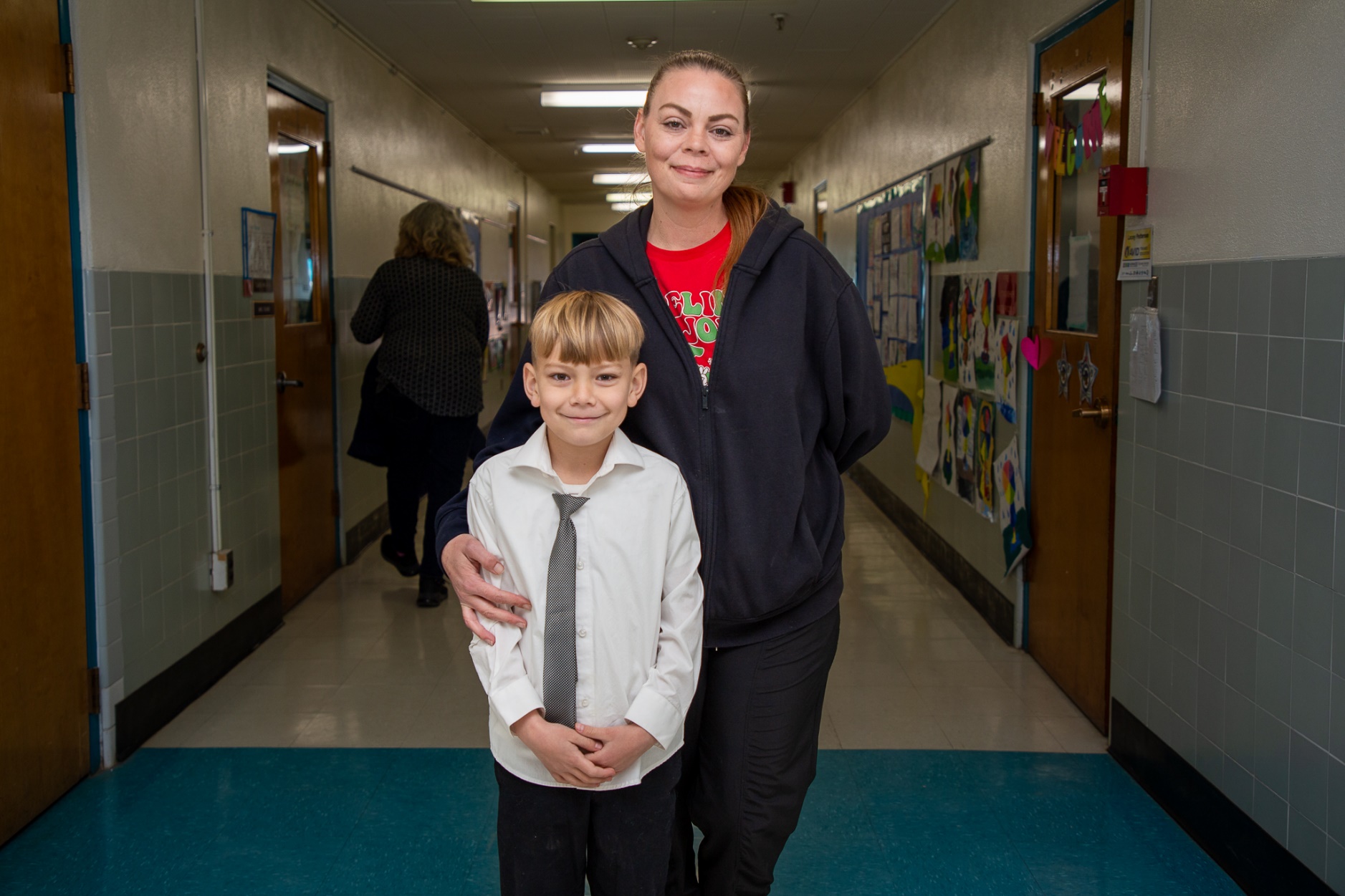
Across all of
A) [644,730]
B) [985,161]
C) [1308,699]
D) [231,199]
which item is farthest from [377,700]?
[985,161]

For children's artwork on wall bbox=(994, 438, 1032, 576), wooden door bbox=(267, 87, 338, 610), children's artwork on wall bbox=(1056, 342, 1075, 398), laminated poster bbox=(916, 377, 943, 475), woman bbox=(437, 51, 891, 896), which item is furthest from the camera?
laminated poster bbox=(916, 377, 943, 475)

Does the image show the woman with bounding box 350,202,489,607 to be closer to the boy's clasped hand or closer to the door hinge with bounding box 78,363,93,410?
the door hinge with bounding box 78,363,93,410

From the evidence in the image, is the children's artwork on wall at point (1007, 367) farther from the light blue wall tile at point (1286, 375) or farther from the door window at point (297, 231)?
the door window at point (297, 231)

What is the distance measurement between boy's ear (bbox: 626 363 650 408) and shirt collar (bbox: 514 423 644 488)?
0.05m

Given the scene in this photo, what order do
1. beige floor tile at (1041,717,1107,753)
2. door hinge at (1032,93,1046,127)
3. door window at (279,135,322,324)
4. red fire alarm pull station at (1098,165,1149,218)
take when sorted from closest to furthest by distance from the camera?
red fire alarm pull station at (1098,165,1149,218) < beige floor tile at (1041,717,1107,753) < door hinge at (1032,93,1046,127) < door window at (279,135,322,324)

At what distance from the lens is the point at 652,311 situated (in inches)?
64.2

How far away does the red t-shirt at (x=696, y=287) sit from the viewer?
165 centimetres

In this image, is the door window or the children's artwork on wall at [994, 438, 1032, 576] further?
the door window

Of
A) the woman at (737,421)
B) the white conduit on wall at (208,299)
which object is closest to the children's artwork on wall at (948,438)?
the white conduit on wall at (208,299)

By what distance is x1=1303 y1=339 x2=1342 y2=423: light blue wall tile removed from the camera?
2033 millimetres

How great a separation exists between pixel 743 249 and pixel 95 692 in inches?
87.3

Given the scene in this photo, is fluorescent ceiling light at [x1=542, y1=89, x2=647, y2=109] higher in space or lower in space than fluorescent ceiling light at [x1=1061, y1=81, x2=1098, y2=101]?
higher

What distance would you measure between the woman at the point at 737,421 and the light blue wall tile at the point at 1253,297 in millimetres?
1014

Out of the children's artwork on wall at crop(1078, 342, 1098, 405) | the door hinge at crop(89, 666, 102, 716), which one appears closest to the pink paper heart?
the children's artwork on wall at crop(1078, 342, 1098, 405)
